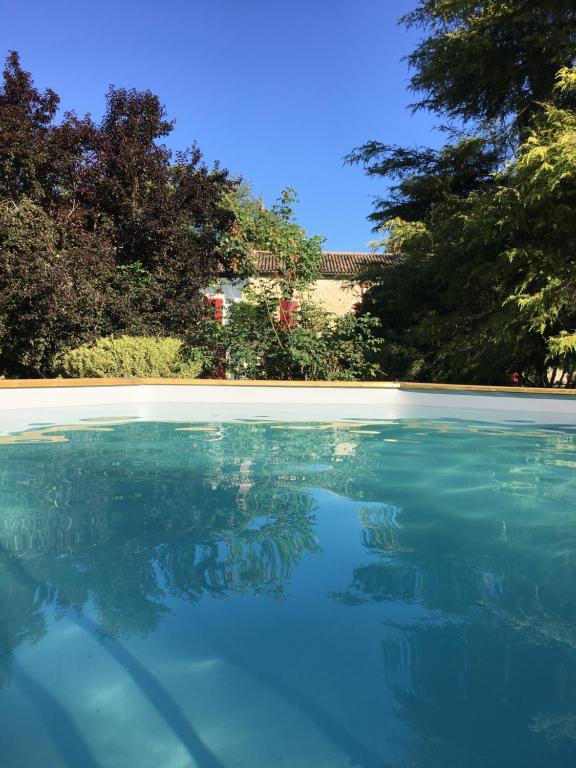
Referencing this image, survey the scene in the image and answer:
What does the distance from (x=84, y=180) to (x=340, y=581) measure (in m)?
12.9

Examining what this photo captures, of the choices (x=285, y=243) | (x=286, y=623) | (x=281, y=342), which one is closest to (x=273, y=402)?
(x=281, y=342)

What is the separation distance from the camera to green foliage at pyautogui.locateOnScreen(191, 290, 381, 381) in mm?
10664

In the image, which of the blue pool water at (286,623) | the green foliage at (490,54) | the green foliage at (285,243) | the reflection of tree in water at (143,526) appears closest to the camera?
the blue pool water at (286,623)

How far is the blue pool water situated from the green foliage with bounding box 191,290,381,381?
608cm

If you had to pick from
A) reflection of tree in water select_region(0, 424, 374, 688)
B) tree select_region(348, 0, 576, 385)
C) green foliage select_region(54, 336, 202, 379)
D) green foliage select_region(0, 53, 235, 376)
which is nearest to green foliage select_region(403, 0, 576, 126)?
tree select_region(348, 0, 576, 385)

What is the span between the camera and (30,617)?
2.21m

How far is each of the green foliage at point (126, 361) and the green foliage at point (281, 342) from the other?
2.03 ft

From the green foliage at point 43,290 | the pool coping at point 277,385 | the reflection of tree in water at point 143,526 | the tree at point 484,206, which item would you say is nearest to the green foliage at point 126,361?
the green foliage at point 43,290

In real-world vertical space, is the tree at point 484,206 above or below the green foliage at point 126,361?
above

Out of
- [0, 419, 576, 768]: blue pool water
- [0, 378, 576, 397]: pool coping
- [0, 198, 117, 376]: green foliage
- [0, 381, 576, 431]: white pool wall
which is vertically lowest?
[0, 419, 576, 768]: blue pool water

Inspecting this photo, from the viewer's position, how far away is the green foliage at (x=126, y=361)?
32.9ft

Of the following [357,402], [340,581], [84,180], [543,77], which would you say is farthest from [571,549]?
[84,180]

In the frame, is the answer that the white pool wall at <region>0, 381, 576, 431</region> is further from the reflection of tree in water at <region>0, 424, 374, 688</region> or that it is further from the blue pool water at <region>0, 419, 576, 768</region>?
the blue pool water at <region>0, 419, 576, 768</region>

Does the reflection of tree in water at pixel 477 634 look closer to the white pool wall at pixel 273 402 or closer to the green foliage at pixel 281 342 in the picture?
the white pool wall at pixel 273 402
